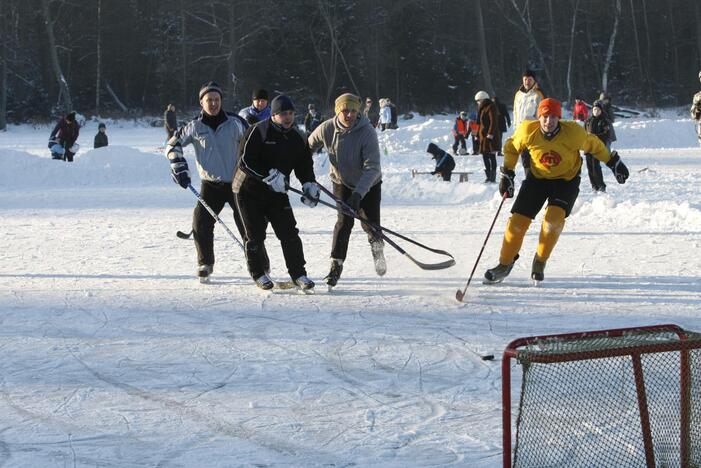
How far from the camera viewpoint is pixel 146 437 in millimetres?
3688

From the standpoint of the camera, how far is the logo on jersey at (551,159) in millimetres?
6324

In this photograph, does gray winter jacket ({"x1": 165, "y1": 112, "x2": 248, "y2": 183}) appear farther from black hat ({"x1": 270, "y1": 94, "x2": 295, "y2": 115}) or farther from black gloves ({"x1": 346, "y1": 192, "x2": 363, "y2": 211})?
black gloves ({"x1": 346, "y1": 192, "x2": 363, "y2": 211})

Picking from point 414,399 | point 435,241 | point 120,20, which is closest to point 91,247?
point 435,241

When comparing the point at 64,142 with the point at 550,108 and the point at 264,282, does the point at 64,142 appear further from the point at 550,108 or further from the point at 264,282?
the point at 550,108

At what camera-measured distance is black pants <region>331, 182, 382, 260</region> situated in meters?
6.64

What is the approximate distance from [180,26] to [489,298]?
3813 cm

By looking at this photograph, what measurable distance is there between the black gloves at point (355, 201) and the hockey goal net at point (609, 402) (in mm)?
2812

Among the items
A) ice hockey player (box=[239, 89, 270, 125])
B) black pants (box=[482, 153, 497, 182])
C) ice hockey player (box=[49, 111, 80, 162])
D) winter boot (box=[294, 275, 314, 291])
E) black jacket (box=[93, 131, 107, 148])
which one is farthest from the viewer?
black jacket (box=[93, 131, 107, 148])

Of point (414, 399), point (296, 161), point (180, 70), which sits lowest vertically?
point (414, 399)

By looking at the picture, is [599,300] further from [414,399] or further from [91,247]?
[91,247]

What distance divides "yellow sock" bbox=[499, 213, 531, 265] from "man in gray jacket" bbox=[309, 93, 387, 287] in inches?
36.2

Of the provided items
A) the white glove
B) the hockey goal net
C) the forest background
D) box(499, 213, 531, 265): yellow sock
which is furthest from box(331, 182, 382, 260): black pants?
the forest background

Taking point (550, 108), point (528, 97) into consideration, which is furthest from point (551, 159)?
point (528, 97)

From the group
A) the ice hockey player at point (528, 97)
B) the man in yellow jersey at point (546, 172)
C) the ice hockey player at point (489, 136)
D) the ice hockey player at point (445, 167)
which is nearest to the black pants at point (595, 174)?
the ice hockey player at point (528, 97)
